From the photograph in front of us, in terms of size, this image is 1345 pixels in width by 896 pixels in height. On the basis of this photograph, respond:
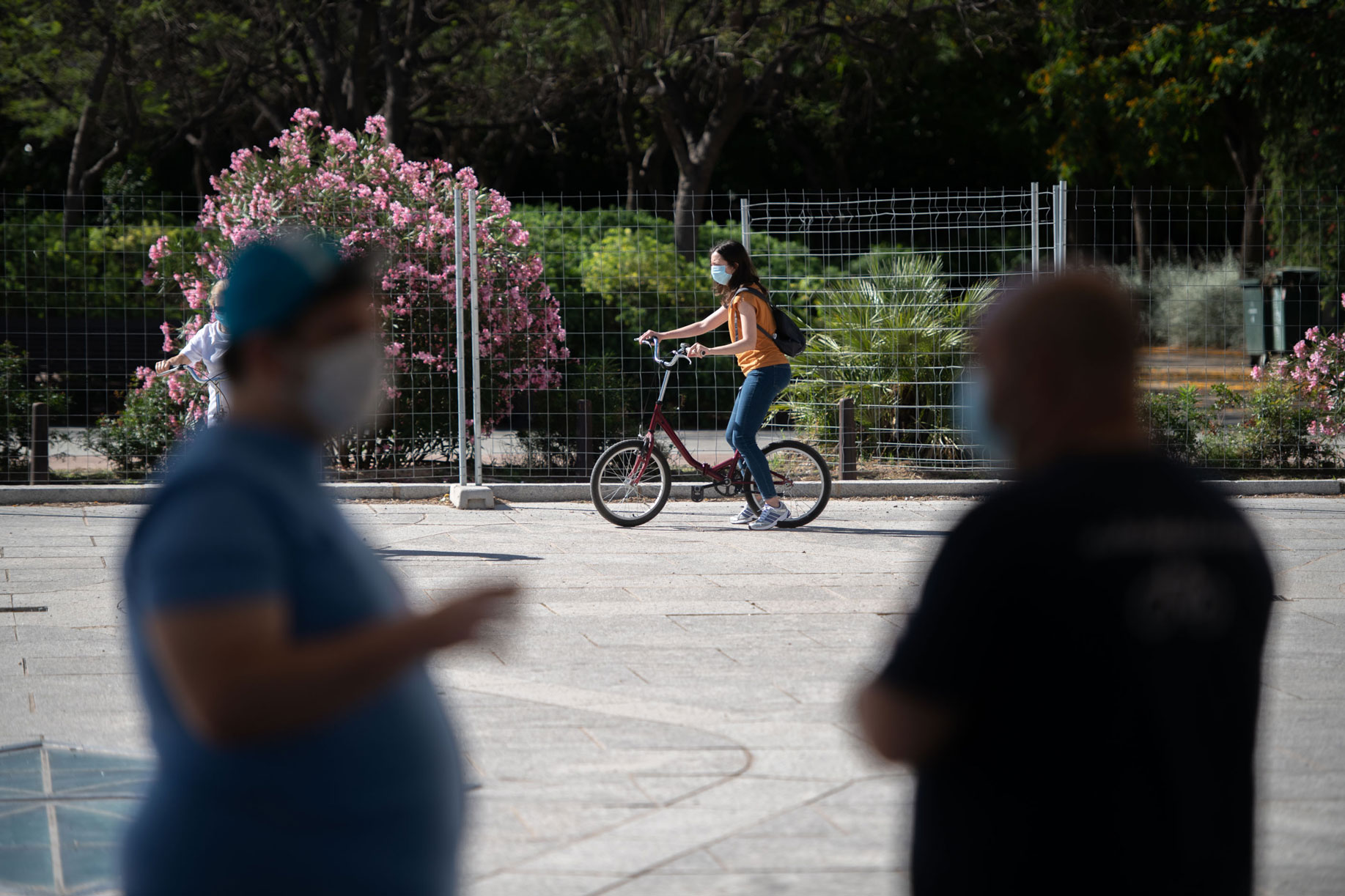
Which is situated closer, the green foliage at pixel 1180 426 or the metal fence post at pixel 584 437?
the metal fence post at pixel 584 437

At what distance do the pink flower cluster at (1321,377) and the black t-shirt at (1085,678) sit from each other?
11258mm

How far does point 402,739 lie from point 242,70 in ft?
81.1

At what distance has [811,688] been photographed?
561 cm

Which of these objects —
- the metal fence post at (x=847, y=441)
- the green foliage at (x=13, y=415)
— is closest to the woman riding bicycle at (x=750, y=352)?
the metal fence post at (x=847, y=441)

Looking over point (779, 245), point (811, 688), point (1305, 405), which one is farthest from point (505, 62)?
point (811, 688)

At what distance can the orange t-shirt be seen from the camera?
31.9ft

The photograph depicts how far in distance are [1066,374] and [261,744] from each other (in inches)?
45.0

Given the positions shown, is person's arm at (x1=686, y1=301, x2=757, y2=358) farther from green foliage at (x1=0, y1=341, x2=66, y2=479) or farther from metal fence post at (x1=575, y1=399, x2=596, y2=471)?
green foliage at (x1=0, y1=341, x2=66, y2=479)

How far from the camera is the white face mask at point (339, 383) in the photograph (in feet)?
6.32

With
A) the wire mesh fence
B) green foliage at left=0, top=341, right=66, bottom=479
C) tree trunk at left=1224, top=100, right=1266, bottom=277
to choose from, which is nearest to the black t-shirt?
the wire mesh fence

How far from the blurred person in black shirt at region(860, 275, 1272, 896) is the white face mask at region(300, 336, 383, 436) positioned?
806 mm

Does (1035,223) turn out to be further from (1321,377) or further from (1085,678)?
(1085,678)

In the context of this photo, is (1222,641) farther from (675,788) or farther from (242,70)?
(242,70)

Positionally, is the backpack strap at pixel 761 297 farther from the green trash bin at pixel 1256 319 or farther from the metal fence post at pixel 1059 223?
the green trash bin at pixel 1256 319
